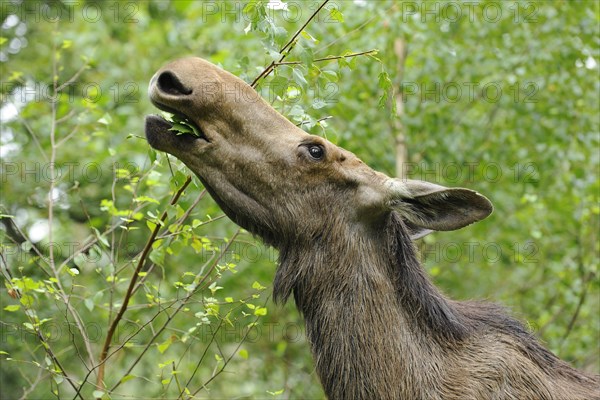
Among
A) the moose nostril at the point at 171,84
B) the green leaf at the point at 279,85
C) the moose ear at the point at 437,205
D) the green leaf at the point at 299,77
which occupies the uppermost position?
the green leaf at the point at 279,85

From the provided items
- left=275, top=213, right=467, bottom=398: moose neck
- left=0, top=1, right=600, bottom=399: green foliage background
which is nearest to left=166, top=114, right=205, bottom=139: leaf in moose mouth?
left=275, top=213, right=467, bottom=398: moose neck

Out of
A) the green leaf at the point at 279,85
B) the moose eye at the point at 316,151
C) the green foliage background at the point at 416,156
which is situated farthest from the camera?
the green foliage background at the point at 416,156

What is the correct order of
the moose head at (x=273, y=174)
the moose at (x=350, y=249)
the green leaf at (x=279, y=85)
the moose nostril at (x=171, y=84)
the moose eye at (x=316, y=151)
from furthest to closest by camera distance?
1. the green leaf at (x=279, y=85)
2. the moose eye at (x=316, y=151)
3. the moose at (x=350, y=249)
4. the moose head at (x=273, y=174)
5. the moose nostril at (x=171, y=84)

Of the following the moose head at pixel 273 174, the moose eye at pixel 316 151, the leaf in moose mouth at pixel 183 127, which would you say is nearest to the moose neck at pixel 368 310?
the moose head at pixel 273 174

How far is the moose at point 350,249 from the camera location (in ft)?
15.8

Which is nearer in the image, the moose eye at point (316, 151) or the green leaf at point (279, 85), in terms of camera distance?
the moose eye at point (316, 151)

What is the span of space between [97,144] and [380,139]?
10.9 ft

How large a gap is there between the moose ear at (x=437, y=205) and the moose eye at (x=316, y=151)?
0.45 metres

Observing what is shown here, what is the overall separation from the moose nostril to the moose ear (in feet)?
4.35

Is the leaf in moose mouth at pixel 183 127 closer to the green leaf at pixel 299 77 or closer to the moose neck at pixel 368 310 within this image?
the green leaf at pixel 299 77

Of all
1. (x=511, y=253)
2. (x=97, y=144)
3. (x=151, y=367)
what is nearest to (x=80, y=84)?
(x=97, y=144)

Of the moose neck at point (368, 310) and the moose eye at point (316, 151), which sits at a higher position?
the moose eye at point (316, 151)

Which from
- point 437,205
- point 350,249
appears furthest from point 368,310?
point 437,205

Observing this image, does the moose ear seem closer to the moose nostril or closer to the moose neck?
the moose neck
